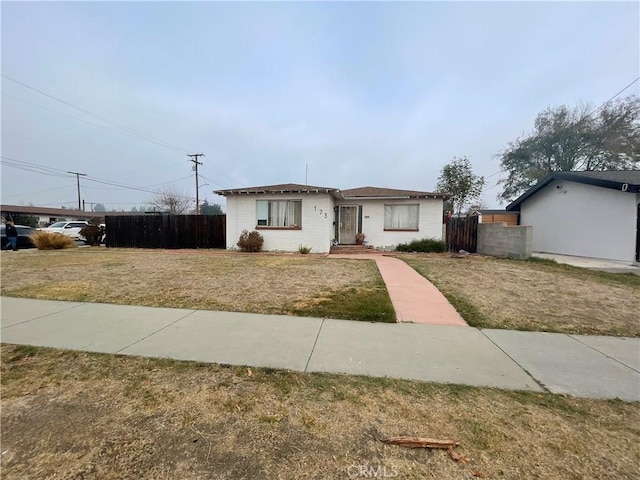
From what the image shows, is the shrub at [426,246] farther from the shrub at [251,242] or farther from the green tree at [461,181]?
the green tree at [461,181]

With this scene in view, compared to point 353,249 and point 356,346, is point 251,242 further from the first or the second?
point 356,346

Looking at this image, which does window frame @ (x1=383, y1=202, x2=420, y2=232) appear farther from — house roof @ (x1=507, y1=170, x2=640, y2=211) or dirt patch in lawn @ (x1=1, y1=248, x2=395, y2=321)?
house roof @ (x1=507, y1=170, x2=640, y2=211)

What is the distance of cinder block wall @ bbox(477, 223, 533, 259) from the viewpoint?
11375 mm

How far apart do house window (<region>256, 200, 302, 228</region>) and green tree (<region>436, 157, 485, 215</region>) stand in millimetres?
12599

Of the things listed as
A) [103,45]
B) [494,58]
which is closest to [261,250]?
[103,45]

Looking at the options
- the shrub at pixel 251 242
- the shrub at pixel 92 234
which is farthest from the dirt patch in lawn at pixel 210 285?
the shrub at pixel 92 234

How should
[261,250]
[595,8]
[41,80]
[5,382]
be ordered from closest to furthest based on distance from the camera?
[5,382] < [595,8] < [261,250] < [41,80]

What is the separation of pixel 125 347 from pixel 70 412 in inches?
49.2

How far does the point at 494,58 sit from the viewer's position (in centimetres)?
1191

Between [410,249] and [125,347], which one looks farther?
[410,249]

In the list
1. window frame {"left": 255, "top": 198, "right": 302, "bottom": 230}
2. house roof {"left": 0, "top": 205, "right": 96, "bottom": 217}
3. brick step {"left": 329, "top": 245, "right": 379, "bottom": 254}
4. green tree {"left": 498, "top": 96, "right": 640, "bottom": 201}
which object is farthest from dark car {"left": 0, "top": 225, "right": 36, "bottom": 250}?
green tree {"left": 498, "top": 96, "right": 640, "bottom": 201}

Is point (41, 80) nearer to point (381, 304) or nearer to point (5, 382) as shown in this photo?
point (5, 382)

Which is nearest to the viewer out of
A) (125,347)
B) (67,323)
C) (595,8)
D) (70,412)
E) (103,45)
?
(70,412)

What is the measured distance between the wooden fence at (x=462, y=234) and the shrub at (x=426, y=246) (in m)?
1.18
